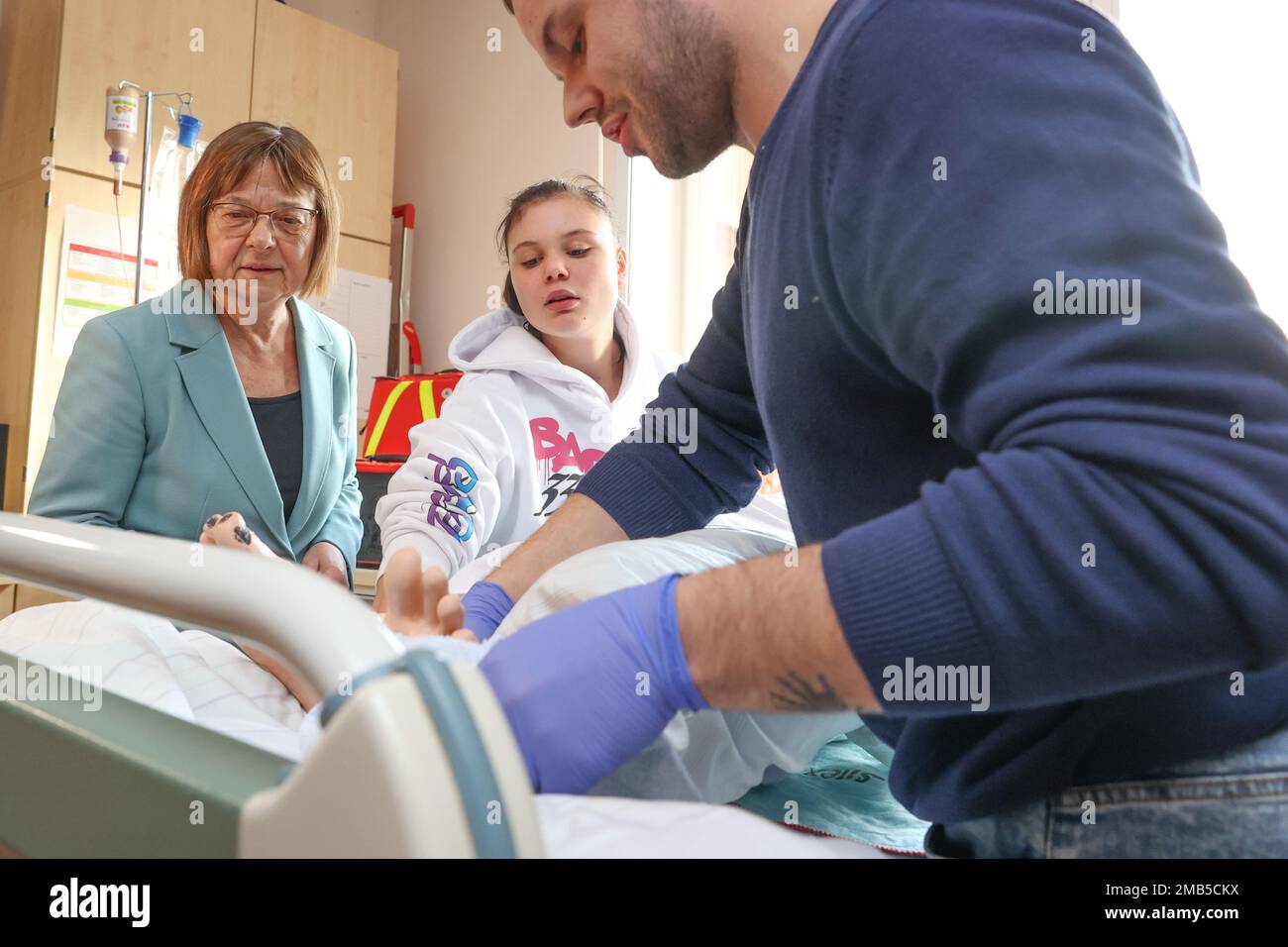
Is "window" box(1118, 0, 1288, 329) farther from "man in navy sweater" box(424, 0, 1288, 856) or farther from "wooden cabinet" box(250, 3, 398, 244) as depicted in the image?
"wooden cabinet" box(250, 3, 398, 244)

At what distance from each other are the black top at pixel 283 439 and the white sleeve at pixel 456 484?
164 millimetres

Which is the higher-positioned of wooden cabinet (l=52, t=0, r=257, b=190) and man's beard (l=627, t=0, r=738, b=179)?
wooden cabinet (l=52, t=0, r=257, b=190)

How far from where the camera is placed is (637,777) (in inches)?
27.4

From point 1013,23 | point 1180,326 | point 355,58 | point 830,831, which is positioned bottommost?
point 830,831

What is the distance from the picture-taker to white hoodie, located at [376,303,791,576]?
1702 mm

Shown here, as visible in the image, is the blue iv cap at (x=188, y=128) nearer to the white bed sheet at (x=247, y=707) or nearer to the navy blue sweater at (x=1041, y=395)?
the white bed sheet at (x=247, y=707)

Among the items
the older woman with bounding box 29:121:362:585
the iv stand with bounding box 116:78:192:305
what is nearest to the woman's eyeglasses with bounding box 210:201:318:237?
the older woman with bounding box 29:121:362:585

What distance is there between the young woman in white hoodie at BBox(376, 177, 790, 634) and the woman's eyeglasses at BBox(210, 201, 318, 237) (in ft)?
1.39

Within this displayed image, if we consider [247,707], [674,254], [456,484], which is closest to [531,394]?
[456,484]

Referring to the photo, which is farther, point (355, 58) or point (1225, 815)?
point (355, 58)

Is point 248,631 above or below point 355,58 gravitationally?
below
